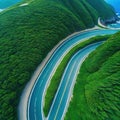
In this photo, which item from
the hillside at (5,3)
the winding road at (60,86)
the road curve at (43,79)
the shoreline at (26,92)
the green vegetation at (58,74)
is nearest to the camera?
the shoreline at (26,92)

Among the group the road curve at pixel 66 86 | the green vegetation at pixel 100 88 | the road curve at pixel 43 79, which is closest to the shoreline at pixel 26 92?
the road curve at pixel 43 79

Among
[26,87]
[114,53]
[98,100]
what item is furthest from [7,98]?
[114,53]

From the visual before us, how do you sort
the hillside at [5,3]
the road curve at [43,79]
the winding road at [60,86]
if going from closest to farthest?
the winding road at [60,86] < the road curve at [43,79] < the hillside at [5,3]

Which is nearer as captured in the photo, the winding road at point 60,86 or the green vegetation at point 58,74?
the winding road at point 60,86

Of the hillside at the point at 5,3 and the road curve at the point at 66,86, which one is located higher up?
the hillside at the point at 5,3

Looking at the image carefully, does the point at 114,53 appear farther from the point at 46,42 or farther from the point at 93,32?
the point at 93,32

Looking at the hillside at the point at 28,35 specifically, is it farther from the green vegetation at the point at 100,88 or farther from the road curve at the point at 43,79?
the green vegetation at the point at 100,88
